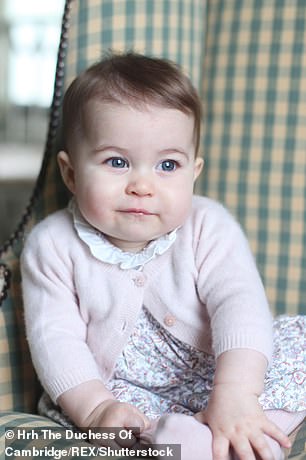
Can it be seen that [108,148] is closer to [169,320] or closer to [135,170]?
[135,170]

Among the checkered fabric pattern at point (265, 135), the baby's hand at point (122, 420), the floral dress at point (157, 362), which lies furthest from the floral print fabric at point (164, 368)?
the checkered fabric pattern at point (265, 135)

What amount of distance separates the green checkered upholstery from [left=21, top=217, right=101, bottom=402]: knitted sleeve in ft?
0.49

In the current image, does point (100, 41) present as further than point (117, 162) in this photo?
Yes

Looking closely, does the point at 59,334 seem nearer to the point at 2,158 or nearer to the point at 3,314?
the point at 3,314

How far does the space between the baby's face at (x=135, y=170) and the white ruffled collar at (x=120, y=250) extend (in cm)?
3

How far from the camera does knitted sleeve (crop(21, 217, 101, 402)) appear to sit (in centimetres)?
111

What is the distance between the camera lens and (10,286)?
128cm

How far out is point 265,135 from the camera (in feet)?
4.57

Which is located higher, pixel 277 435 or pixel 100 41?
pixel 100 41

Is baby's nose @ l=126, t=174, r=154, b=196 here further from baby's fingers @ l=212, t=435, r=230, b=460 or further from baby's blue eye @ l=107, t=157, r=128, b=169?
baby's fingers @ l=212, t=435, r=230, b=460

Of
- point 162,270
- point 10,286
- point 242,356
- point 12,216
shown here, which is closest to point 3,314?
point 10,286

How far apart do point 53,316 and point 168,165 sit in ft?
0.93

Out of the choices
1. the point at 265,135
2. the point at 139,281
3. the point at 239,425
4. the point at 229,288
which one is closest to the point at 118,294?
the point at 139,281

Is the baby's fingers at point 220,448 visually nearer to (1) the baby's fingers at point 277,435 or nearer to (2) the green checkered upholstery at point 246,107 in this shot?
(1) the baby's fingers at point 277,435
